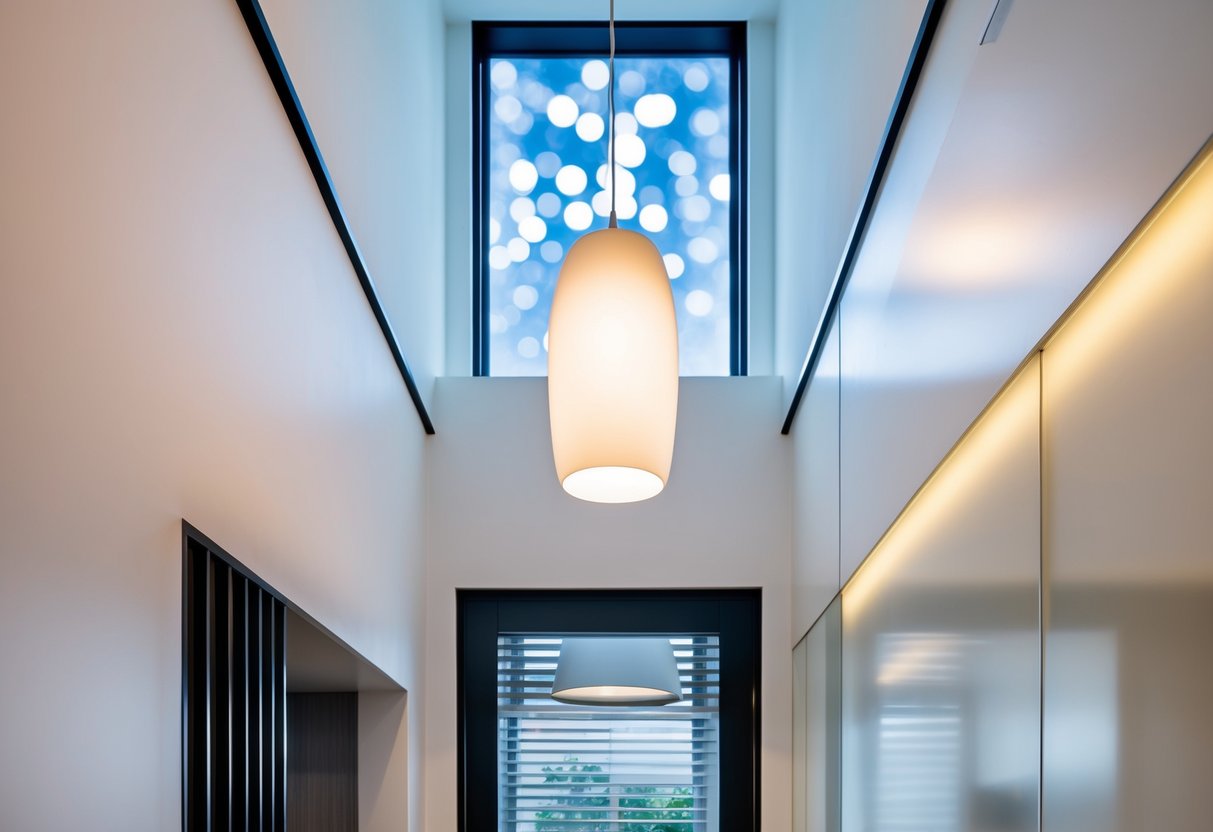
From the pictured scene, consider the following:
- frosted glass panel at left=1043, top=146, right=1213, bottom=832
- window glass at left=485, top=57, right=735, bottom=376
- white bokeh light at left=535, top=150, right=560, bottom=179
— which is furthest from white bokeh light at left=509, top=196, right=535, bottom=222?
frosted glass panel at left=1043, top=146, right=1213, bottom=832

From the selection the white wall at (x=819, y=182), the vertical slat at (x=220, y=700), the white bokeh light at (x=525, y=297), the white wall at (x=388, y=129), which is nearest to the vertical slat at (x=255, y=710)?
the vertical slat at (x=220, y=700)

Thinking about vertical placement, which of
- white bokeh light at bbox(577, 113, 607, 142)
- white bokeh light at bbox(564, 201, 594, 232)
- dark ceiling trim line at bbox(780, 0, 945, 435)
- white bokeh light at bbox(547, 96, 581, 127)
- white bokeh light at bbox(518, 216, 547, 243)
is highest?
white bokeh light at bbox(547, 96, 581, 127)

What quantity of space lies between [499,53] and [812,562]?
2706 mm

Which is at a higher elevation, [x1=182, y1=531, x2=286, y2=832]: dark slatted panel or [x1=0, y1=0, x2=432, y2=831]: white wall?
[x1=0, y1=0, x2=432, y2=831]: white wall

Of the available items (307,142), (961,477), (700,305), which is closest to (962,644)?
(961,477)

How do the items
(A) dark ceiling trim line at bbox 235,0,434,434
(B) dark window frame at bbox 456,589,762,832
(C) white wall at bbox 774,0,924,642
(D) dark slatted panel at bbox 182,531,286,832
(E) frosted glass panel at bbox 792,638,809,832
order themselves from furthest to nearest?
(B) dark window frame at bbox 456,589,762,832
(E) frosted glass panel at bbox 792,638,809,832
(C) white wall at bbox 774,0,924,642
(A) dark ceiling trim line at bbox 235,0,434,434
(D) dark slatted panel at bbox 182,531,286,832

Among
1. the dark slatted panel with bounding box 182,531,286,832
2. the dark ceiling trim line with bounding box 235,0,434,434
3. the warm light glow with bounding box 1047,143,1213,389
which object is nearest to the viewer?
the warm light glow with bounding box 1047,143,1213,389

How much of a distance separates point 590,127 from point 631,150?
0.19 meters

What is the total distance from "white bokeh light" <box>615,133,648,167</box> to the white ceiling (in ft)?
1.56

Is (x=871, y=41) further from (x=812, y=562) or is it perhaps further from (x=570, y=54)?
(x=570, y=54)

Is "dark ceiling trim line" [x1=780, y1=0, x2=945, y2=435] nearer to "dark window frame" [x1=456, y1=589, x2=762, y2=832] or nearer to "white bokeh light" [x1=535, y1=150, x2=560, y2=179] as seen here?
"dark window frame" [x1=456, y1=589, x2=762, y2=832]

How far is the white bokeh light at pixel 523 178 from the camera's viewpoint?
563 centimetres

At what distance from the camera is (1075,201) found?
1.48 metres

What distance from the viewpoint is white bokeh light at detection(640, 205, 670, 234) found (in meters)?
5.58
